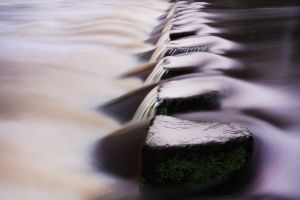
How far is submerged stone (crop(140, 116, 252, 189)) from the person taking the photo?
1.91m

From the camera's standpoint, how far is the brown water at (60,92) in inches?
103

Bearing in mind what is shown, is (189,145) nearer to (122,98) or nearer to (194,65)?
(194,65)

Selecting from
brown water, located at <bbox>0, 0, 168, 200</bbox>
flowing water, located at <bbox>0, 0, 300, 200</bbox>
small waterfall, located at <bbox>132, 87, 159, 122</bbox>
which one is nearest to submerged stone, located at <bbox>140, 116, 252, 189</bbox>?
flowing water, located at <bbox>0, 0, 300, 200</bbox>

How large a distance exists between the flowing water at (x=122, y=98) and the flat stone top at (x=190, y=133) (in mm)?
220

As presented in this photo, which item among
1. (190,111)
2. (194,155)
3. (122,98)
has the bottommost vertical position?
(122,98)

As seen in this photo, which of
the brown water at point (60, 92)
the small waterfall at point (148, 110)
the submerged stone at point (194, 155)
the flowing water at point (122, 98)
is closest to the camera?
the submerged stone at point (194, 155)

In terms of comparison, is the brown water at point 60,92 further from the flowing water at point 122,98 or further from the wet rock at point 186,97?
the wet rock at point 186,97

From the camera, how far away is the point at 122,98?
386 centimetres

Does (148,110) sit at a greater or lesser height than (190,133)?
lesser

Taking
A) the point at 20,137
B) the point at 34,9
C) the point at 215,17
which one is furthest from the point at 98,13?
the point at 20,137

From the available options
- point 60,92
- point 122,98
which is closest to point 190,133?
point 122,98

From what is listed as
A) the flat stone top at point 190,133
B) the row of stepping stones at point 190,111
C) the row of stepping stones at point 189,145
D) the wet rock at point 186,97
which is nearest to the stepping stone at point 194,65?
the row of stepping stones at point 190,111

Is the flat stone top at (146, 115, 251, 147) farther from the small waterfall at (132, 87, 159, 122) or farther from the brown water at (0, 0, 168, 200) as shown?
the small waterfall at (132, 87, 159, 122)

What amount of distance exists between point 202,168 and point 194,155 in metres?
0.07
